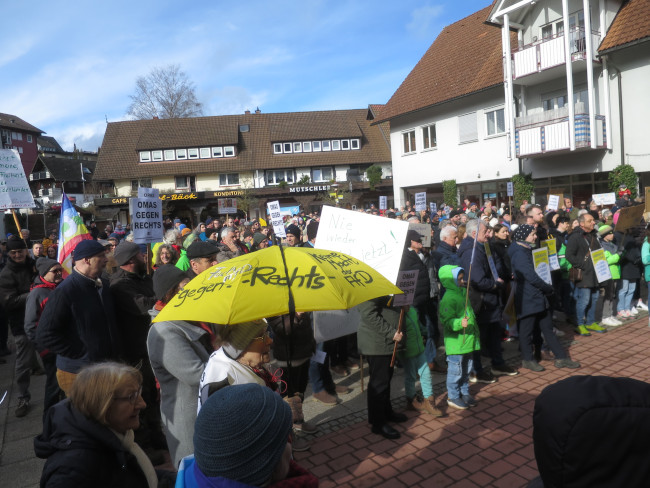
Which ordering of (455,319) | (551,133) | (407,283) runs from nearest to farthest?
(407,283), (455,319), (551,133)

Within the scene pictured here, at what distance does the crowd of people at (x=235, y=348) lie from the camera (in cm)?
165

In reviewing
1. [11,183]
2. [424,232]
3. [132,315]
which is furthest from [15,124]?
[132,315]

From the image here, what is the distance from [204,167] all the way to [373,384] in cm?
3766

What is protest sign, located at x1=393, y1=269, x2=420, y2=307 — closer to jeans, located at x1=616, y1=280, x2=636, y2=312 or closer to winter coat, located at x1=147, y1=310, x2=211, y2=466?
winter coat, located at x1=147, y1=310, x2=211, y2=466

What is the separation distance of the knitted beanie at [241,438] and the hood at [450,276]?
3.86 meters

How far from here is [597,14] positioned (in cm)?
1767

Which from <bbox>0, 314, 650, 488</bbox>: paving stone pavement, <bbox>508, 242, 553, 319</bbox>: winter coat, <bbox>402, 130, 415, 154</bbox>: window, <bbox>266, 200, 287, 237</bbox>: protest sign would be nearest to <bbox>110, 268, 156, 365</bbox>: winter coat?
<bbox>0, 314, 650, 488</bbox>: paving stone pavement

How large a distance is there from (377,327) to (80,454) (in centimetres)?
298

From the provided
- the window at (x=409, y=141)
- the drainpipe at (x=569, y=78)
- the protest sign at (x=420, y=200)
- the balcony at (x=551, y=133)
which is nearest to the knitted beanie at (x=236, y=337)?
the protest sign at (x=420, y=200)

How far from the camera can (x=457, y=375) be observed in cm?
499

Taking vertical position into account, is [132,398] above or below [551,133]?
below

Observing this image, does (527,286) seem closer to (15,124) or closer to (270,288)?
(270,288)

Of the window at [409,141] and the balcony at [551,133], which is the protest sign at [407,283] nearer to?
the balcony at [551,133]

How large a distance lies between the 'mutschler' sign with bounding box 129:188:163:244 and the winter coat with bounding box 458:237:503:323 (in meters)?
3.99
